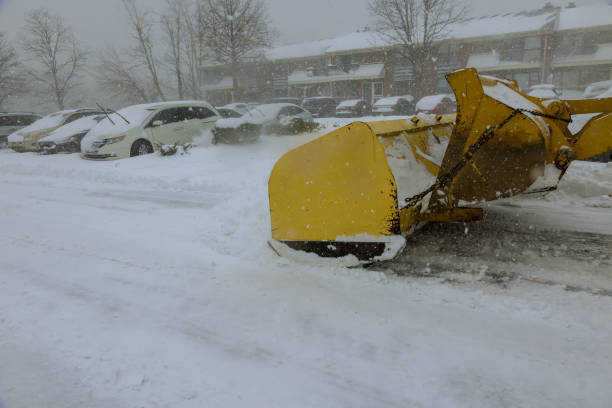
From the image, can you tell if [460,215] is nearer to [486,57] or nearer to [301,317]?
[301,317]

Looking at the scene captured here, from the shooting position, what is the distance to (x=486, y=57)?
29.3m

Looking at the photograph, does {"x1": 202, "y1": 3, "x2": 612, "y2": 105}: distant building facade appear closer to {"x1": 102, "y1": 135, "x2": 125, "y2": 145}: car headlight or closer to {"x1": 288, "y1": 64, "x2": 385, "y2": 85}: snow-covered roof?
{"x1": 288, "y1": 64, "x2": 385, "y2": 85}: snow-covered roof

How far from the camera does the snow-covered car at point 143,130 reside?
387 inches

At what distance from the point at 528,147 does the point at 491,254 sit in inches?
40.4

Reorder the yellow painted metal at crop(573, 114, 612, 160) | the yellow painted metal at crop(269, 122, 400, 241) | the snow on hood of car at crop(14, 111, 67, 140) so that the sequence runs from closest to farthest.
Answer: the yellow painted metal at crop(269, 122, 400, 241) → the yellow painted metal at crop(573, 114, 612, 160) → the snow on hood of car at crop(14, 111, 67, 140)

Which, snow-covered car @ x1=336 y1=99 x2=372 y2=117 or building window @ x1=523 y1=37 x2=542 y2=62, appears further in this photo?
building window @ x1=523 y1=37 x2=542 y2=62

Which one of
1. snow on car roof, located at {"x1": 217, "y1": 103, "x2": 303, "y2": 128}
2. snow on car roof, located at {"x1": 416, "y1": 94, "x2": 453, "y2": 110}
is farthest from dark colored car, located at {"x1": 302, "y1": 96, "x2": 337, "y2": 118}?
snow on car roof, located at {"x1": 217, "y1": 103, "x2": 303, "y2": 128}

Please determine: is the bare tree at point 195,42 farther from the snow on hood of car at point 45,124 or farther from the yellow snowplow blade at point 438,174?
the yellow snowplow blade at point 438,174

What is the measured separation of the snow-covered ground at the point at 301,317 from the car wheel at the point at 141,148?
5.36 meters

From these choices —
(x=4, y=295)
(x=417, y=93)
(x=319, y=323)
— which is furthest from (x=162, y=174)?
(x=417, y=93)

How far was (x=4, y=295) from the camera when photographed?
10.5ft

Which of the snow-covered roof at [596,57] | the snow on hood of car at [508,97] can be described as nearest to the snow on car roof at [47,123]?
the snow on hood of car at [508,97]

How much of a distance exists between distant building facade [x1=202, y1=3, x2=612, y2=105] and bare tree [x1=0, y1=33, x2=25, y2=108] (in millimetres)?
13274

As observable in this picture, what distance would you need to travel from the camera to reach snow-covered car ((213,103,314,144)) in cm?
996
